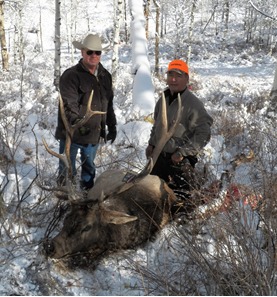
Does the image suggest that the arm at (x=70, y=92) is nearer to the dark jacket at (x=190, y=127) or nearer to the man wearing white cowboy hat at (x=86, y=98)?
the man wearing white cowboy hat at (x=86, y=98)

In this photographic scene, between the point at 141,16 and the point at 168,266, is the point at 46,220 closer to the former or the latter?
the point at 168,266

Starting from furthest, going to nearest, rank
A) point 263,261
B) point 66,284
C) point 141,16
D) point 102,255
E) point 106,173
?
point 141,16 → point 106,173 → point 102,255 → point 66,284 → point 263,261

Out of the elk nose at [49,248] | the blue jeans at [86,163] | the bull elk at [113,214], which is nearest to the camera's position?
the elk nose at [49,248]

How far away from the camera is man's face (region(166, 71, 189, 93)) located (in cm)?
377

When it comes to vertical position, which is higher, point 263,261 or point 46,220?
point 263,261

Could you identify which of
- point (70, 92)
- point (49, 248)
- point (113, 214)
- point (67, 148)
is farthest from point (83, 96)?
point (49, 248)

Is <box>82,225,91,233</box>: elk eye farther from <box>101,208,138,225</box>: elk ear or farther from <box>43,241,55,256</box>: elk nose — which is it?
<box>43,241,55,256</box>: elk nose

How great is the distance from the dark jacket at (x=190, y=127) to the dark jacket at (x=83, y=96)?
2.53 feet

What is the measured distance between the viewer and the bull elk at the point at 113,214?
300 cm

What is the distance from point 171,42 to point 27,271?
126ft

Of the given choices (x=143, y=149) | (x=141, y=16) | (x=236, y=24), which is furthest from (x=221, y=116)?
(x=236, y=24)

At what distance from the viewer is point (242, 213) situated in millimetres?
2346

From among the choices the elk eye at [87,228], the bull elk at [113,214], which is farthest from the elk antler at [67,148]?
the elk eye at [87,228]

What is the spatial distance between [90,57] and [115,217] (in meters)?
1.72
